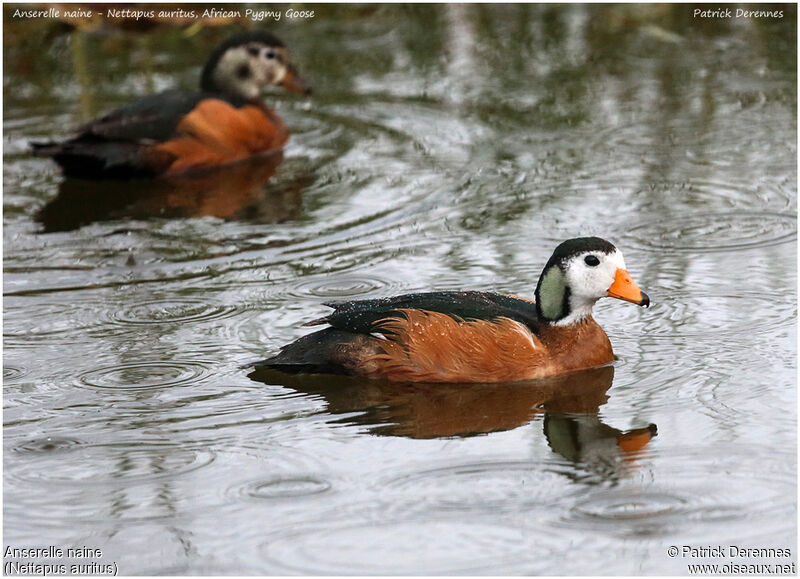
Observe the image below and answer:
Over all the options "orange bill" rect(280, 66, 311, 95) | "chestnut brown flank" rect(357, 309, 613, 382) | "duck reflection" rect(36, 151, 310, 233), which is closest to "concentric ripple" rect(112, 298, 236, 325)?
"chestnut brown flank" rect(357, 309, 613, 382)

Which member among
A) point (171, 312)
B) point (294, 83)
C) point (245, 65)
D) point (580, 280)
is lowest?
point (171, 312)

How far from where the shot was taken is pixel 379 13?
50.4ft

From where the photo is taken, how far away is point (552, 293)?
22.9 ft

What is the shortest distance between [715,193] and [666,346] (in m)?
2.96

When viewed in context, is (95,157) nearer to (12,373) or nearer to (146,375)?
(12,373)

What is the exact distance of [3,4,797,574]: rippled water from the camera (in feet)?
17.8

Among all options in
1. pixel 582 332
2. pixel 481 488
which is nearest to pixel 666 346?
pixel 582 332

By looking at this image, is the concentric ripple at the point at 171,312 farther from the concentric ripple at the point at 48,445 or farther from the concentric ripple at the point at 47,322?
the concentric ripple at the point at 48,445

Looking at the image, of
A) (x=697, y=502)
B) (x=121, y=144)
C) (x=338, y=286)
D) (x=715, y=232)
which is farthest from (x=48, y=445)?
(x=121, y=144)

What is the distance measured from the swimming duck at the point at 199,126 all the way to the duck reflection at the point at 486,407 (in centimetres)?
450

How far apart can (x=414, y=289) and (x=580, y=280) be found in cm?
147

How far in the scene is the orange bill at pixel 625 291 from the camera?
22.7 feet

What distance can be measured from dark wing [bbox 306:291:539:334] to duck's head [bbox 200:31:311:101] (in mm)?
5344

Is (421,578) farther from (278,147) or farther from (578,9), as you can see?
(578,9)
